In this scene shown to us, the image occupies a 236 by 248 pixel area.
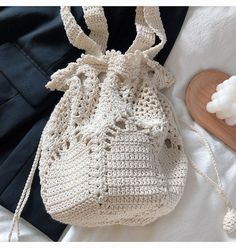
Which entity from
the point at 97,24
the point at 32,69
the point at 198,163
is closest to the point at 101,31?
the point at 97,24

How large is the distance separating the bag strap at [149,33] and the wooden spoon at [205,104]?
0.37 ft

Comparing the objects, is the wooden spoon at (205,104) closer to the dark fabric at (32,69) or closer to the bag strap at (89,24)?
the dark fabric at (32,69)

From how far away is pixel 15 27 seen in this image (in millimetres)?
798

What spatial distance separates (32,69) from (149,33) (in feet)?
0.74

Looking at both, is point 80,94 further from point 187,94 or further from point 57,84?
point 187,94

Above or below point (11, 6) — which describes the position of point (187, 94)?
below

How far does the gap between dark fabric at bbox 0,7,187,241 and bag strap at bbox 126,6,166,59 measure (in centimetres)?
4

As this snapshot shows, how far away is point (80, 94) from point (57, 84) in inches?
2.0

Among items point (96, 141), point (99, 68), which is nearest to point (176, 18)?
point (99, 68)

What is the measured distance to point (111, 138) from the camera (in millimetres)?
692

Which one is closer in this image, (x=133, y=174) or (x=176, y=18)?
(x=133, y=174)

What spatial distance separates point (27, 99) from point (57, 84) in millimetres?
69

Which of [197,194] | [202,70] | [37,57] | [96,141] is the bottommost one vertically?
[197,194]

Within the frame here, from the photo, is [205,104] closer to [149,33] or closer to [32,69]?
[149,33]
